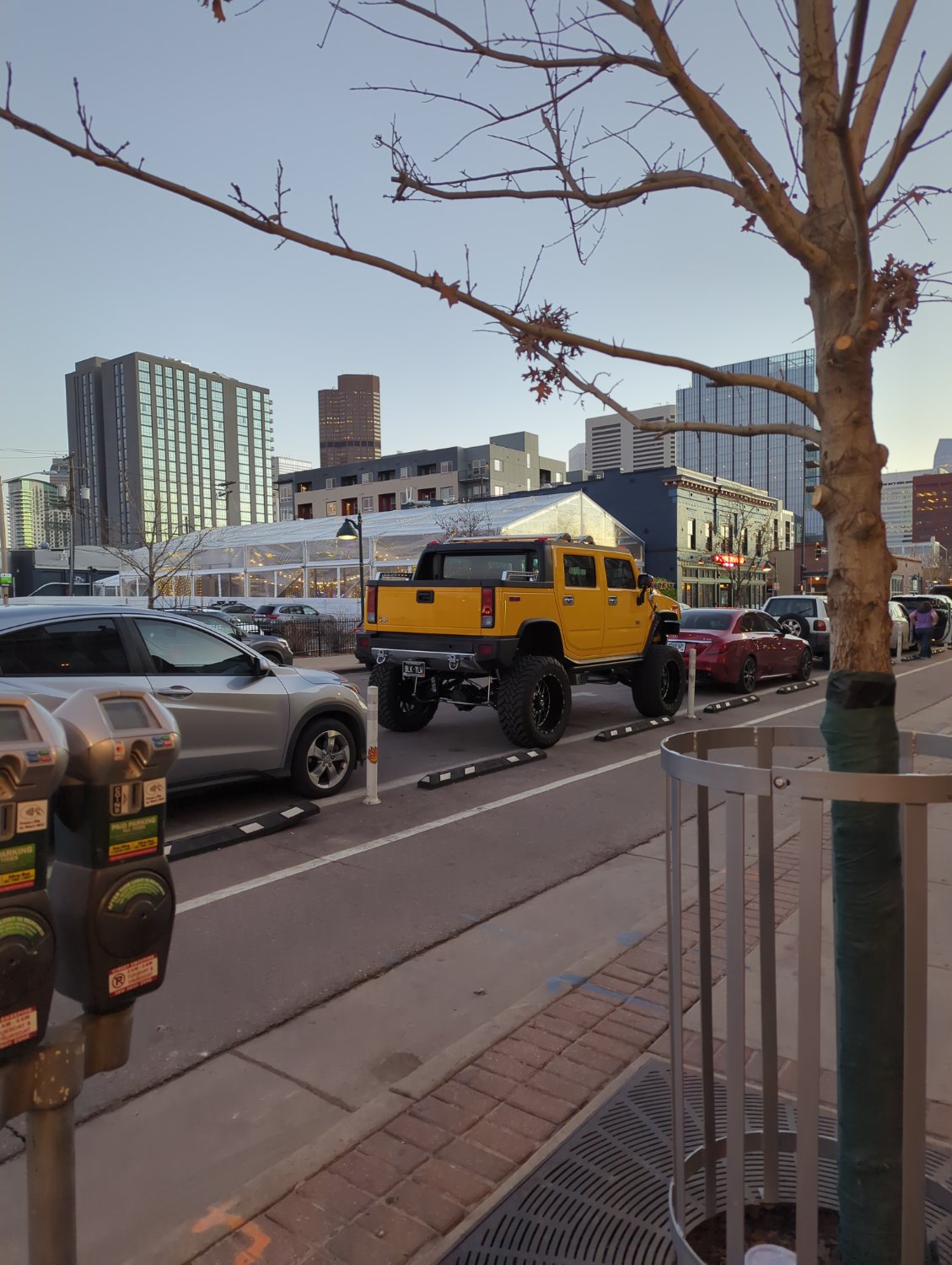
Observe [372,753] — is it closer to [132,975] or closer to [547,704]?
[547,704]

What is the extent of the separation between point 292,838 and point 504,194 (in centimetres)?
491

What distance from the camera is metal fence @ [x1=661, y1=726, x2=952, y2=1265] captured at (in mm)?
1701

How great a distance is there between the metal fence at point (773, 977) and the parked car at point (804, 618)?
59.0 feet

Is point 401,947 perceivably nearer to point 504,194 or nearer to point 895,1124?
point 895,1124

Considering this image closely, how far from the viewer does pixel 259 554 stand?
4172 cm

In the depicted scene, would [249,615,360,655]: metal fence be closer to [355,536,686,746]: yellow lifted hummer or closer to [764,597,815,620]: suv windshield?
[764,597,815,620]: suv windshield

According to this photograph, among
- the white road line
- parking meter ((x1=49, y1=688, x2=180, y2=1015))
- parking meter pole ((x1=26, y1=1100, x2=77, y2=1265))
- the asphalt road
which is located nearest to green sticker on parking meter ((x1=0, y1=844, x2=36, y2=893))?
parking meter ((x1=49, y1=688, x2=180, y2=1015))

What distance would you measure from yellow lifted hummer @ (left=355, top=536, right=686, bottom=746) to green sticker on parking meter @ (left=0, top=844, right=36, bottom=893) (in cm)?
761

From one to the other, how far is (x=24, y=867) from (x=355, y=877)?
4186mm

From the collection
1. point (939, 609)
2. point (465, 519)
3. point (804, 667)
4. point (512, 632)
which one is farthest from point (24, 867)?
point (465, 519)

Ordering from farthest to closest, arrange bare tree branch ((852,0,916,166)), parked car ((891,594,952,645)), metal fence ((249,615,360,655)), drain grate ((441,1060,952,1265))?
parked car ((891,594,952,645)) < metal fence ((249,615,360,655)) < drain grate ((441,1060,952,1265)) < bare tree branch ((852,0,916,166))

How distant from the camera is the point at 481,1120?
2926mm

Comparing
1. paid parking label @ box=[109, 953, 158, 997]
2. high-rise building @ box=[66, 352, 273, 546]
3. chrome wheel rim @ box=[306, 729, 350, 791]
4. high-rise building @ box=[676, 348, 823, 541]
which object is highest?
high-rise building @ box=[66, 352, 273, 546]

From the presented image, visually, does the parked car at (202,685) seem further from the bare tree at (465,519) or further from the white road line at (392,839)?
the bare tree at (465,519)
